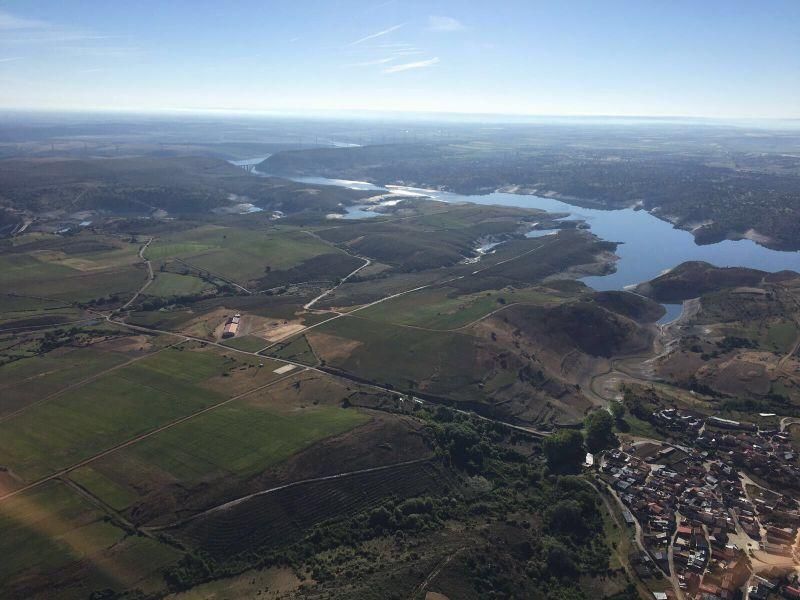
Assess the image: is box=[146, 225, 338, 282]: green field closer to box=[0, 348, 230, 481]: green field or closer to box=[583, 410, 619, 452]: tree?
box=[0, 348, 230, 481]: green field

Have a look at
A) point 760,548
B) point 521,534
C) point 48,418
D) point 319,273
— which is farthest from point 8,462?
point 319,273

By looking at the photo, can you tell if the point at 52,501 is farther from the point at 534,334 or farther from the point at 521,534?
the point at 534,334

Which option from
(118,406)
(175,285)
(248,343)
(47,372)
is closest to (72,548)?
(118,406)

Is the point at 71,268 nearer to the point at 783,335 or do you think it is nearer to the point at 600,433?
the point at 600,433

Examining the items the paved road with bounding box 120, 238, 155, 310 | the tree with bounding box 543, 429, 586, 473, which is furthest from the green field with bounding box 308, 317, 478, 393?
the paved road with bounding box 120, 238, 155, 310

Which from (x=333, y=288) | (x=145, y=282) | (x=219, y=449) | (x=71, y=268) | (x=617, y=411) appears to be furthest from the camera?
(x=71, y=268)

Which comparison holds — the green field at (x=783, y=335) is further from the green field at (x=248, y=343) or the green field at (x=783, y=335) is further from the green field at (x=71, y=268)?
the green field at (x=71, y=268)

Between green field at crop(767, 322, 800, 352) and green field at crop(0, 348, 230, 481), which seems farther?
green field at crop(767, 322, 800, 352)
